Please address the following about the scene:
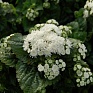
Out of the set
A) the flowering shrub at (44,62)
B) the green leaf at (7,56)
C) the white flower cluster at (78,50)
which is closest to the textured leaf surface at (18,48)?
the flowering shrub at (44,62)

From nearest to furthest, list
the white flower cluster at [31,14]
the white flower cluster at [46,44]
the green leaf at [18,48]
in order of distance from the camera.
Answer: the white flower cluster at [46,44]
the green leaf at [18,48]
the white flower cluster at [31,14]

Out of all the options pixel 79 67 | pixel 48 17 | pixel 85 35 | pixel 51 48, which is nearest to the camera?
pixel 51 48

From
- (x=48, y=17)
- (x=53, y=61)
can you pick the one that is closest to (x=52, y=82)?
(x=53, y=61)

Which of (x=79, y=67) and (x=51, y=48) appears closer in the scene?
(x=51, y=48)

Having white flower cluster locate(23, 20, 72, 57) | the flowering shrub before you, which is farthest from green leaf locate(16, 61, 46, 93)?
white flower cluster locate(23, 20, 72, 57)

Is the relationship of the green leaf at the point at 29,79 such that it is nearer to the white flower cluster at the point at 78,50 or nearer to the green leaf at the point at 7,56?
the green leaf at the point at 7,56

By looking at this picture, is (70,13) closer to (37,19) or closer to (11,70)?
(37,19)
